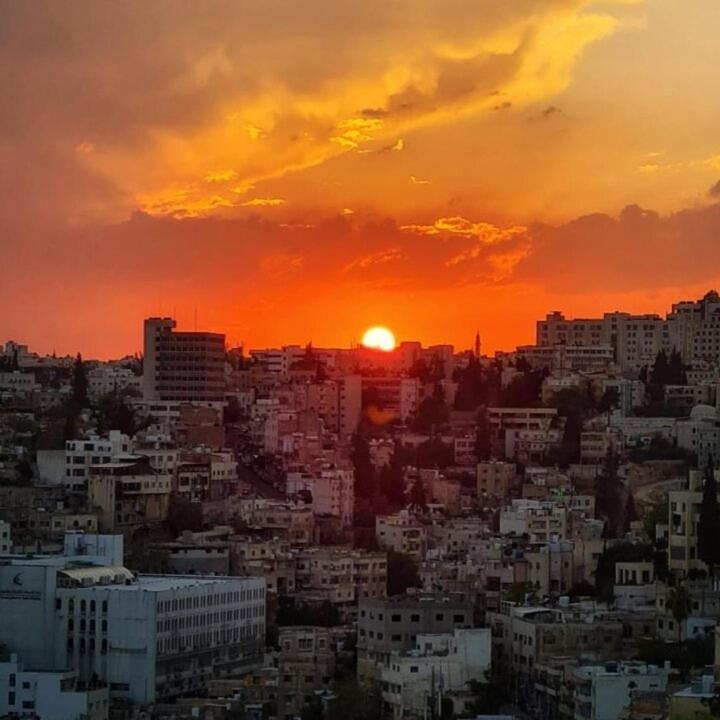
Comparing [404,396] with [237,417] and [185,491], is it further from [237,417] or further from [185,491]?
[185,491]

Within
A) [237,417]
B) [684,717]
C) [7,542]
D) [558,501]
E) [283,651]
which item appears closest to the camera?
[684,717]

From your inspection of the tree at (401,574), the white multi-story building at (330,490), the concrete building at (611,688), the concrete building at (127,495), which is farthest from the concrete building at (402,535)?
the concrete building at (611,688)

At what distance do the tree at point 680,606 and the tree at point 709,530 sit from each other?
265 centimetres

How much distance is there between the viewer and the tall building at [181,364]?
64625mm

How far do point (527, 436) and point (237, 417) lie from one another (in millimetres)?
8863

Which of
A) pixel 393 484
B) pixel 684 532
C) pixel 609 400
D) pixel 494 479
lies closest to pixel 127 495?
pixel 393 484

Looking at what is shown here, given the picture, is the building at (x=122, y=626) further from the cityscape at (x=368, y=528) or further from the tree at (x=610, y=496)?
the tree at (x=610, y=496)

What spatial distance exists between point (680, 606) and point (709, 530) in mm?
3627

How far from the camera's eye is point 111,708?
3375cm

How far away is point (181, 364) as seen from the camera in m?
64.9

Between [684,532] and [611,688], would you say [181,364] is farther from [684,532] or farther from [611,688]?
[611,688]

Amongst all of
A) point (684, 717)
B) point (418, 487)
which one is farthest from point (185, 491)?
point (684, 717)

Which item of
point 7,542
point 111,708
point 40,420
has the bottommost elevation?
point 111,708

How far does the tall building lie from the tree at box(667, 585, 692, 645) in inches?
1205
